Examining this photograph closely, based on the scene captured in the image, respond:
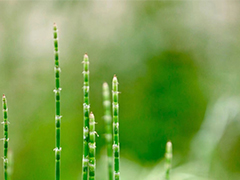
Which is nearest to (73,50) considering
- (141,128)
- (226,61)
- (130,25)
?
(130,25)

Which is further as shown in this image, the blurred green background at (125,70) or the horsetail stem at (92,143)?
the blurred green background at (125,70)

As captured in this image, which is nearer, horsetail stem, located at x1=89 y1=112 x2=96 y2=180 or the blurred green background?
horsetail stem, located at x1=89 y1=112 x2=96 y2=180

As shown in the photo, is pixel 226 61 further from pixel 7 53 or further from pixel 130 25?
pixel 7 53

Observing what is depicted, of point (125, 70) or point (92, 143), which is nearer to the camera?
point (92, 143)

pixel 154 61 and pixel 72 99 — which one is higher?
pixel 154 61

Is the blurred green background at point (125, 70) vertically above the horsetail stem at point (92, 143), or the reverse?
the blurred green background at point (125, 70)

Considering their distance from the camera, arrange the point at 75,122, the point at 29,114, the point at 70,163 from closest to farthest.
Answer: the point at 70,163, the point at 75,122, the point at 29,114

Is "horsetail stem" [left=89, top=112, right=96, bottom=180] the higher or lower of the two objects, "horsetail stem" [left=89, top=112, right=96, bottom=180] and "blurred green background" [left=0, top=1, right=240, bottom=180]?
the lower

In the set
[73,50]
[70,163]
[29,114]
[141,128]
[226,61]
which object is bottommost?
[70,163]
